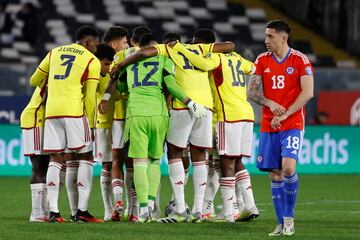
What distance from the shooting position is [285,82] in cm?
1105

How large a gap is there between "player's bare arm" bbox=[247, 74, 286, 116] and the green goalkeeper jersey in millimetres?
1051

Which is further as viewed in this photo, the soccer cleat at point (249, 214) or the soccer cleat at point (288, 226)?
the soccer cleat at point (249, 214)

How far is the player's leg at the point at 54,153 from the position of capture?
39.9 ft

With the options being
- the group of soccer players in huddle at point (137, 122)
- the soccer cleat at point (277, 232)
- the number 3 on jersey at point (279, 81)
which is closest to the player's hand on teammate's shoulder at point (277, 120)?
the number 3 on jersey at point (279, 81)

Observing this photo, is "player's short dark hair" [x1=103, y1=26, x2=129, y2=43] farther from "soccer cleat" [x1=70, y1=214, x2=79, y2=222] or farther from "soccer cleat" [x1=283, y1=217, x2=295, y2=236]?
"soccer cleat" [x1=283, y1=217, x2=295, y2=236]

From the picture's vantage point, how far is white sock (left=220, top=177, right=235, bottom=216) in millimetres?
12484

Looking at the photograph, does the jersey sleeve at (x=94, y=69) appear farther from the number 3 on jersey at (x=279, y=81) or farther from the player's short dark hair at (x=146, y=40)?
the number 3 on jersey at (x=279, y=81)

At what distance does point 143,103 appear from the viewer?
39.5ft

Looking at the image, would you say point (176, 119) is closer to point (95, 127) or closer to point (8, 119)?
point (95, 127)

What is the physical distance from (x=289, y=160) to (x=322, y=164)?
10.6 m

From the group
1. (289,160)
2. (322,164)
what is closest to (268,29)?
(289,160)

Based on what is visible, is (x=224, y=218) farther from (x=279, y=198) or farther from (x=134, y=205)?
(x=279, y=198)

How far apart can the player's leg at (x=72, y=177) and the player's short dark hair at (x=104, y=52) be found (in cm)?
119

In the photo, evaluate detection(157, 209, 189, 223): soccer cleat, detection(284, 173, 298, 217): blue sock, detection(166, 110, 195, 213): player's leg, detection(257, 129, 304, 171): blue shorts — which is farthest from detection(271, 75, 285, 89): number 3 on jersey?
detection(157, 209, 189, 223): soccer cleat
